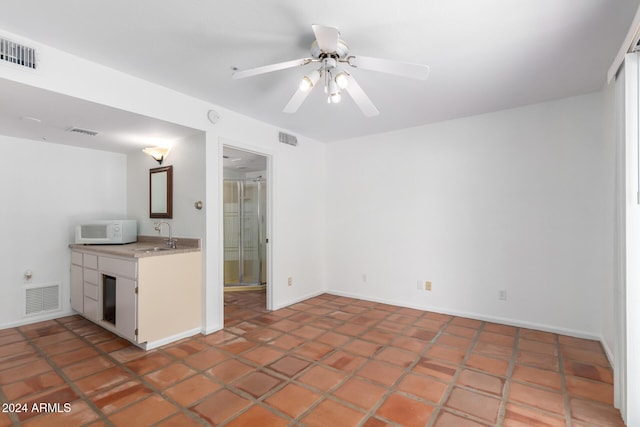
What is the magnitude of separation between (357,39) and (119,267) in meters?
3.02

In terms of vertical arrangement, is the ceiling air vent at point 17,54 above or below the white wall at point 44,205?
above

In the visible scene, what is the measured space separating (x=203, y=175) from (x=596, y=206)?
408cm

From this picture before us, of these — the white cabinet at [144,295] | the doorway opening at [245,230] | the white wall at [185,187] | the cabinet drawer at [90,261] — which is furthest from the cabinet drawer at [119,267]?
the doorway opening at [245,230]

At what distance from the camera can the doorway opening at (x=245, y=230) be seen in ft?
17.8

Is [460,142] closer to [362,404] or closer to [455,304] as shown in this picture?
[455,304]

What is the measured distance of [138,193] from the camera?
4.17m

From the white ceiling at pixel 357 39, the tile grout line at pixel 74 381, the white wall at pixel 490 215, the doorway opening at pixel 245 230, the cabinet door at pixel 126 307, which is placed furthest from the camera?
the doorway opening at pixel 245 230

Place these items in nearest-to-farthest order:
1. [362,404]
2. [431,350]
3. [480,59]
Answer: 1. [362,404]
2. [480,59]
3. [431,350]

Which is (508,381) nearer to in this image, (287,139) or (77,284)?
(287,139)

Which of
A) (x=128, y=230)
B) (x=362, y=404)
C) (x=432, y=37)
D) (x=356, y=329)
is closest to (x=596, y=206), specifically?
(x=432, y=37)

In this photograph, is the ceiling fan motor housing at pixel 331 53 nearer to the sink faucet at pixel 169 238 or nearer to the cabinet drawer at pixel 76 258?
the sink faucet at pixel 169 238

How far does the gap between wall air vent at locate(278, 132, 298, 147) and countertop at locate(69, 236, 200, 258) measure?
1.78 m

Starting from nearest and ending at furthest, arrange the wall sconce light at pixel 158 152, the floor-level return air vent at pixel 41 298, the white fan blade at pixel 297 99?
the white fan blade at pixel 297 99 < the floor-level return air vent at pixel 41 298 < the wall sconce light at pixel 158 152

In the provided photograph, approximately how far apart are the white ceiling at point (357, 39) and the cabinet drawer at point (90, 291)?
1775 millimetres
